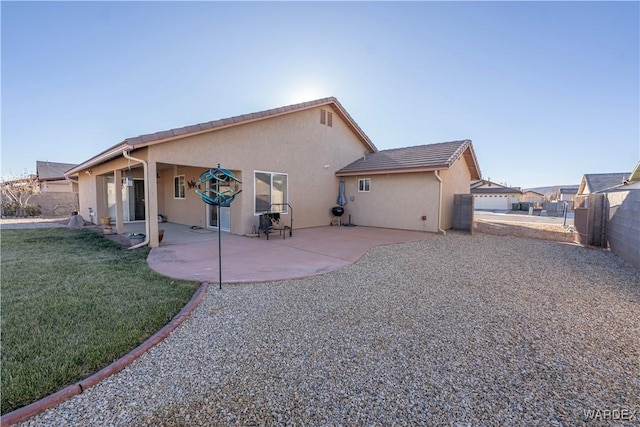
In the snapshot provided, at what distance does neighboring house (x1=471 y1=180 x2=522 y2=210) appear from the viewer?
35.5m

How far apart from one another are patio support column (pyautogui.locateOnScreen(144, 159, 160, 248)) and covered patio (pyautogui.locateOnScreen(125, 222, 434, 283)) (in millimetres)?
472

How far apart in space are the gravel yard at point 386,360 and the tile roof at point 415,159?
7074 mm

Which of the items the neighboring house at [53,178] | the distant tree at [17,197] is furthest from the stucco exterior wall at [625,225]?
the distant tree at [17,197]

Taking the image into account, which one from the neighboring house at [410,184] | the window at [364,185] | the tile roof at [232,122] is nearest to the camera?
the tile roof at [232,122]

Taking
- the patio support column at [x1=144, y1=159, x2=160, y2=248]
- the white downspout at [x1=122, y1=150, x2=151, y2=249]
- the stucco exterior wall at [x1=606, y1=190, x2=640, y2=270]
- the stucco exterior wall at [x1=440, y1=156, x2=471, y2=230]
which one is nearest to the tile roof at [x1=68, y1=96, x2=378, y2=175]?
the white downspout at [x1=122, y1=150, x2=151, y2=249]

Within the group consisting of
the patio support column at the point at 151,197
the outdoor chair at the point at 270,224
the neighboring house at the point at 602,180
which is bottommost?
the outdoor chair at the point at 270,224

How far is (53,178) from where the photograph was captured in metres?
20.8

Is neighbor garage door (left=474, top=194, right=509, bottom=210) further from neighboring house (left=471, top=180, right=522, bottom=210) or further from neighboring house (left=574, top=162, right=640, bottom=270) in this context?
neighboring house (left=574, top=162, right=640, bottom=270)

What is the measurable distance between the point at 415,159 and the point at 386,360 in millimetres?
11041

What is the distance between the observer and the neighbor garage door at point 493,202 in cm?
3566

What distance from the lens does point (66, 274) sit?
212 inches

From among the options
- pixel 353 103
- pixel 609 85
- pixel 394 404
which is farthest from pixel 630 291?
pixel 353 103

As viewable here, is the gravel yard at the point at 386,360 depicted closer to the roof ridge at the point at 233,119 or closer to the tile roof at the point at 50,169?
the roof ridge at the point at 233,119

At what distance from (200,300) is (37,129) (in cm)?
1694
